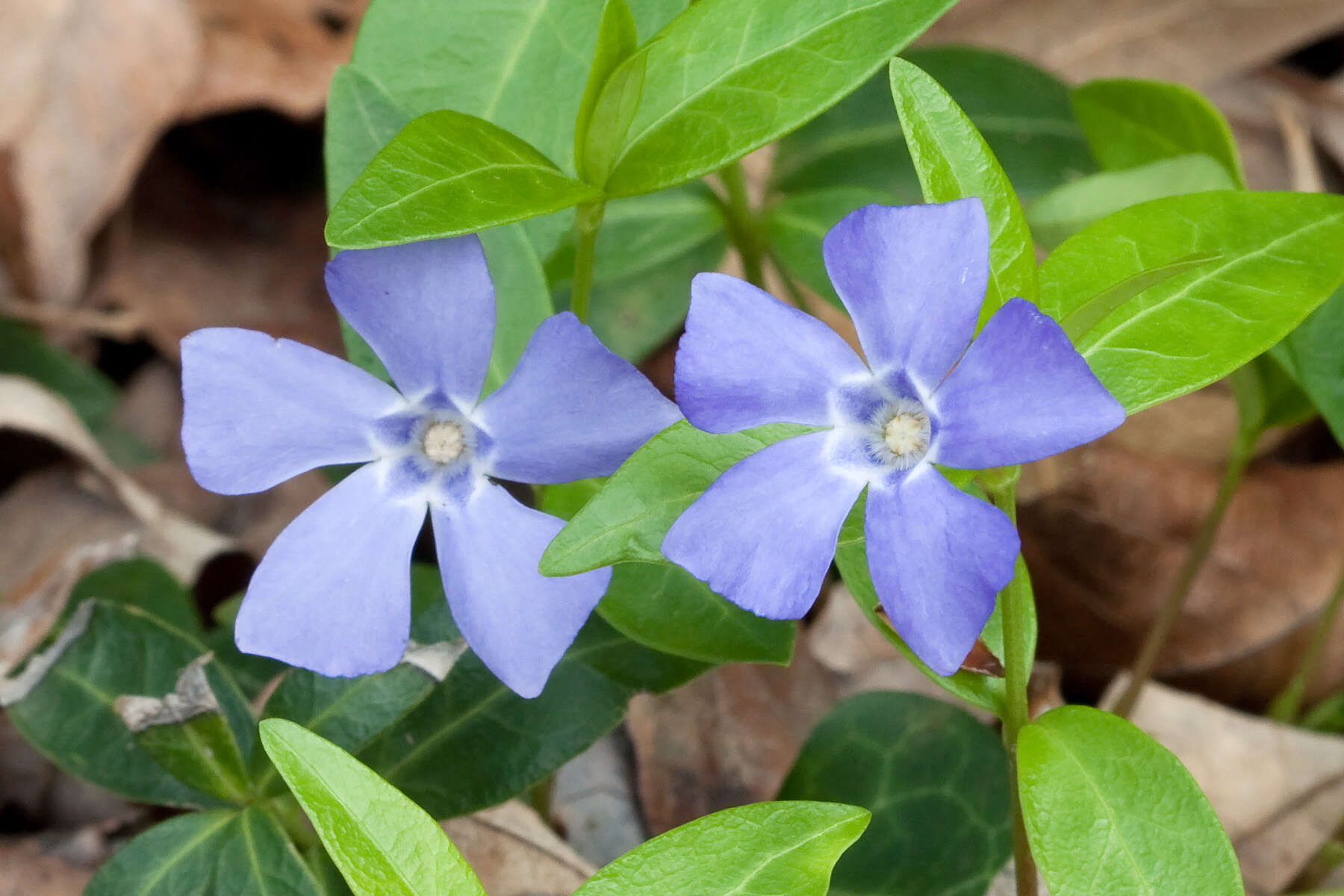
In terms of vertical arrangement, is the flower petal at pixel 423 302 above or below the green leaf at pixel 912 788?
above

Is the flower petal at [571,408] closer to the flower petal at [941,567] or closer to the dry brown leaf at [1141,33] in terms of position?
the flower petal at [941,567]

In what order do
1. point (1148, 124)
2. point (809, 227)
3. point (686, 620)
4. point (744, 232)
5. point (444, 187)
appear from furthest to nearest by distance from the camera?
point (744, 232) < point (809, 227) < point (1148, 124) < point (686, 620) < point (444, 187)

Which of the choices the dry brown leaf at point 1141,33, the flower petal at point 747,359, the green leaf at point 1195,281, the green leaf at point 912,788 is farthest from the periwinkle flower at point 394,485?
the dry brown leaf at point 1141,33

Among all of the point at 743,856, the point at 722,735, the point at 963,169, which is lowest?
the point at 722,735

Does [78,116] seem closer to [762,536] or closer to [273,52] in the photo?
[273,52]

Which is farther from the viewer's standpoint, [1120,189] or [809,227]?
[809,227]

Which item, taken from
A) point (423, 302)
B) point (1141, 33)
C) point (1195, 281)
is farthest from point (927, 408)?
point (1141, 33)

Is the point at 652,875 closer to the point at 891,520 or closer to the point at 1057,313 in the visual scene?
the point at 891,520

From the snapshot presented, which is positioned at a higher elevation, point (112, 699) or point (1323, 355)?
point (1323, 355)
